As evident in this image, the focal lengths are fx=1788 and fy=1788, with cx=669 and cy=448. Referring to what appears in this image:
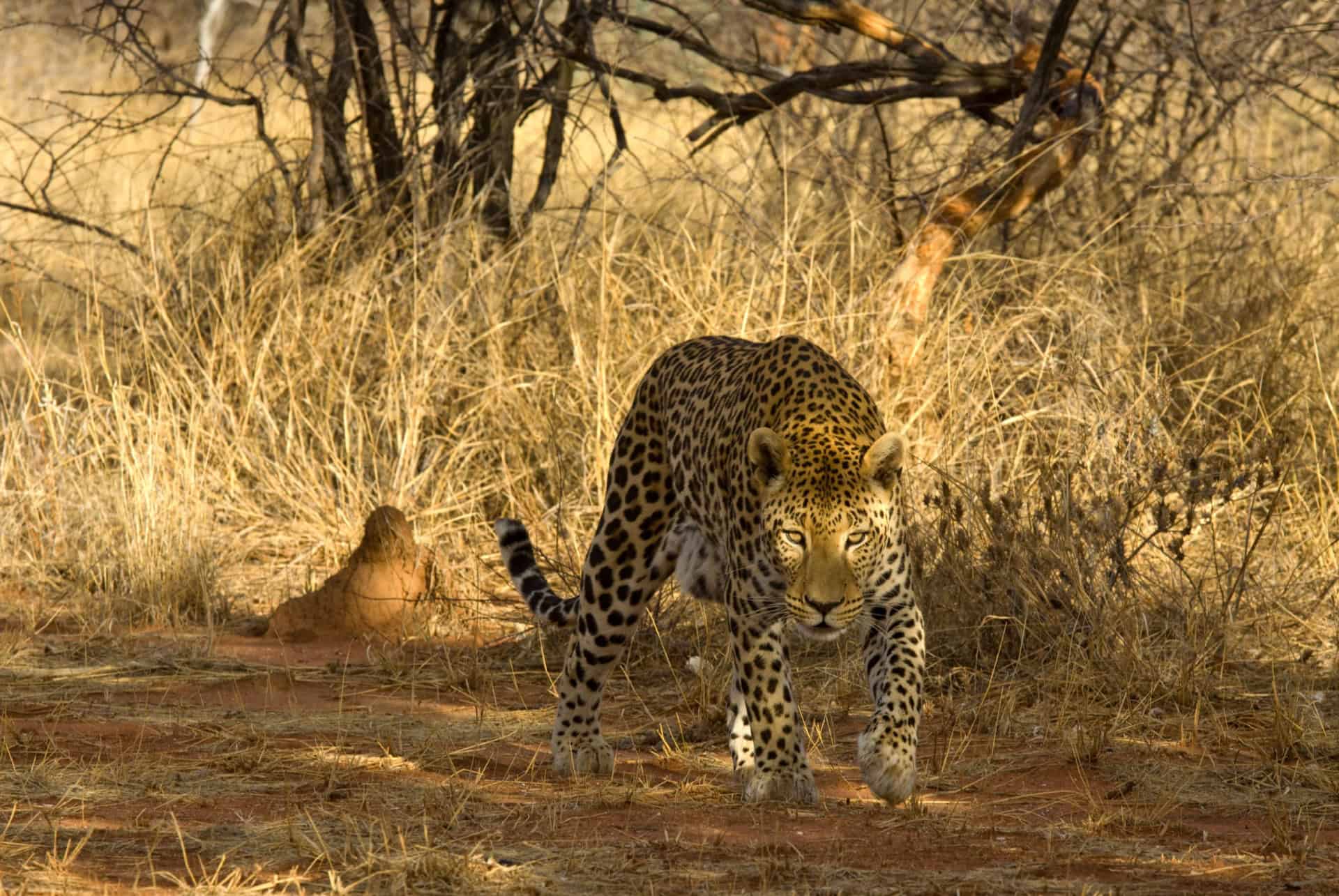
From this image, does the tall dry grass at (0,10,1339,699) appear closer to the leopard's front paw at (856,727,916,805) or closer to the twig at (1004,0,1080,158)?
the twig at (1004,0,1080,158)

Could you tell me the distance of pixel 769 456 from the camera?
4840 mm

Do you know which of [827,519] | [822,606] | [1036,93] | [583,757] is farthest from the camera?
[1036,93]

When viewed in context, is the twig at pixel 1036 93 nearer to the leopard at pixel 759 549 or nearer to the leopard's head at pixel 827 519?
the leopard at pixel 759 549

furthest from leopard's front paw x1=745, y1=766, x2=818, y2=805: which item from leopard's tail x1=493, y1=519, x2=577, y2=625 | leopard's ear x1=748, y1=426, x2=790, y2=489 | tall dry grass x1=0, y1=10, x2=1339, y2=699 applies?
tall dry grass x1=0, y1=10, x2=1339, y2=699

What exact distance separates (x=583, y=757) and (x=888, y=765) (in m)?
1.14

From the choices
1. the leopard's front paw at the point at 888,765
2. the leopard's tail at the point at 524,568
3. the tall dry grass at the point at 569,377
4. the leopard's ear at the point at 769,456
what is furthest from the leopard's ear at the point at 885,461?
the tall dry grass at the point at 569,377

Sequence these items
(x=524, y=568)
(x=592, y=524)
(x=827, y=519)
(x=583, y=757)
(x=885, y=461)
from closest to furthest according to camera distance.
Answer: (x=827, y=519) < (x=885, y=461) < (x=583, y=757) < (x=524, y=568) < (x=592, y=524)

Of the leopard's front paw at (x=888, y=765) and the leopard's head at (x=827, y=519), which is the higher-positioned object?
the leopard's head at (x=827, y=519)

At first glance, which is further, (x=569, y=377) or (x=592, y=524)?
(x=569, y=377)

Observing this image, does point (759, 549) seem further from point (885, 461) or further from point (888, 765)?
point (888, 765)

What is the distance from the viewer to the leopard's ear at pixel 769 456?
4797mm

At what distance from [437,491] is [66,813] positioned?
4.03m

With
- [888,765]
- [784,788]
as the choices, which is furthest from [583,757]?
[888,765]

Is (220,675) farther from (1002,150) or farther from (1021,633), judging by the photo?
(1002,150)
